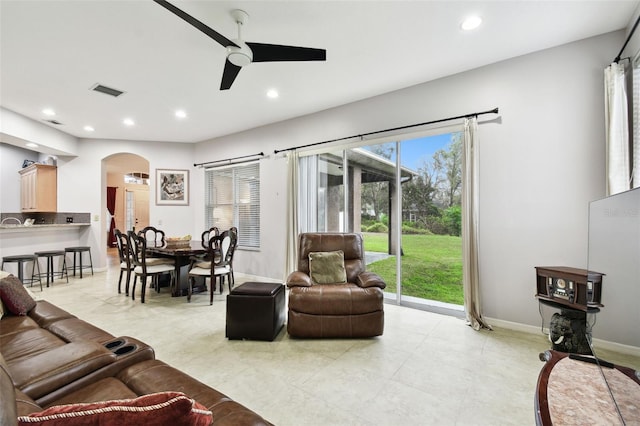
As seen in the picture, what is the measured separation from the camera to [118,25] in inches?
98.2

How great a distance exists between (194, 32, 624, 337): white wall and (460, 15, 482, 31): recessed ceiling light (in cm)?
86

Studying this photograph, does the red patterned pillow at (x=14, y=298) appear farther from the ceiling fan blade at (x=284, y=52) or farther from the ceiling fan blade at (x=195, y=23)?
the ceiling fan blade at (x=284, y=52)

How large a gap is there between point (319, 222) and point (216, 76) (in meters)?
2.63

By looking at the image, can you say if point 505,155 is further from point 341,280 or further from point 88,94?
point 88,94

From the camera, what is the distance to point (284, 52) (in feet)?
7.47

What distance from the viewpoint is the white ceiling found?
2.32m

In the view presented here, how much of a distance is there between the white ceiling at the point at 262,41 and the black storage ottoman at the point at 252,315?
101 inches

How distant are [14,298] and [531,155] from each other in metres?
4.91

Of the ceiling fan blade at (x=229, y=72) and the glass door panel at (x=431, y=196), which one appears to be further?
the glass door panel at (x=431, y=196)

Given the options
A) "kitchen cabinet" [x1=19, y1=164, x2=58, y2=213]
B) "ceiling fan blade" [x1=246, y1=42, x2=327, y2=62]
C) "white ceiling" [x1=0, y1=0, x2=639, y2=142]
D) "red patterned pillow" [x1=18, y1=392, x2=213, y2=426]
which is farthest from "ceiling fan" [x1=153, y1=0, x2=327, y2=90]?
"kitchen cabinet" [x1=19, y1=164, x2=58, y2=213]

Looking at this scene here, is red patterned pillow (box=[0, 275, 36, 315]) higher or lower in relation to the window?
lower

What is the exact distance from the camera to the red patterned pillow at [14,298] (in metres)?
2.07

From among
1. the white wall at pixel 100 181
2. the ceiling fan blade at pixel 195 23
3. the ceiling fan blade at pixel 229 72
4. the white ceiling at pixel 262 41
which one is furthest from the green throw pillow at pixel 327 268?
the white wall at pixel 100 181

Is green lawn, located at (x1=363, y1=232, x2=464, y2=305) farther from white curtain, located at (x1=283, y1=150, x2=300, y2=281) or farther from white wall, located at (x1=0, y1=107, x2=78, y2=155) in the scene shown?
white wall, located at (x1=0, y1=107, x2=78, y2=155)
